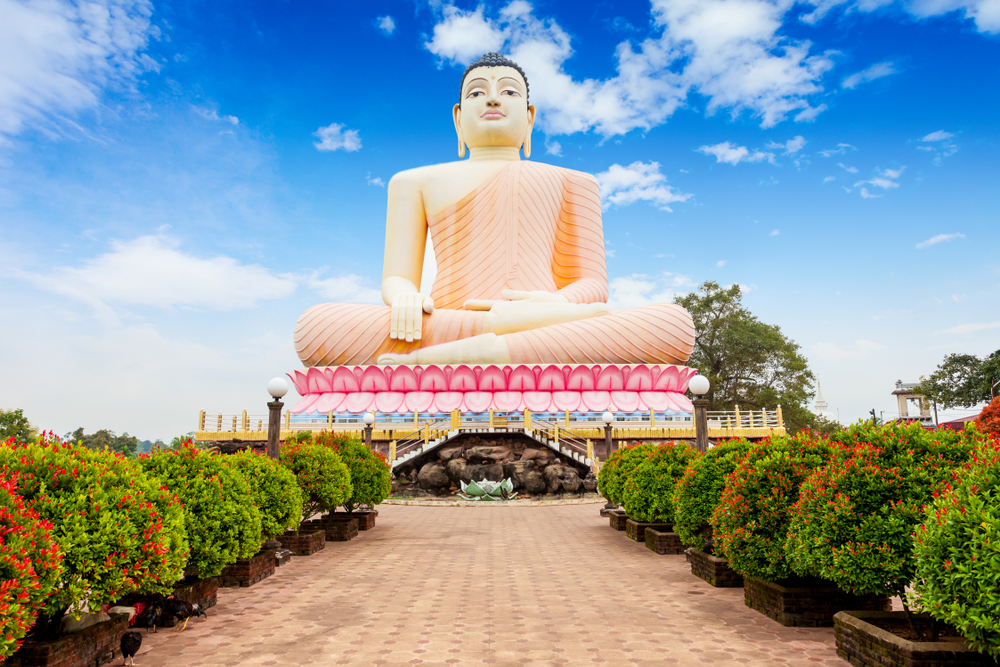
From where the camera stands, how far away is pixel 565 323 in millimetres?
18750

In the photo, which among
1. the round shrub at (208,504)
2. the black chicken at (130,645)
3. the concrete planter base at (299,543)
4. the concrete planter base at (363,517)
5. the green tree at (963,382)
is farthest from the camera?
the green tree at (963,382)

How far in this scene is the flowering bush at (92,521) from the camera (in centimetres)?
357

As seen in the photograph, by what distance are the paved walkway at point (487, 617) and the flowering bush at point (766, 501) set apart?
0.48m

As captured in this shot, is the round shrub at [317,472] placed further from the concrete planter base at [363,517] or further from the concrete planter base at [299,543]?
the concrete planter base at [363,517]

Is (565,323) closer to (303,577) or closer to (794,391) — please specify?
(303,577)

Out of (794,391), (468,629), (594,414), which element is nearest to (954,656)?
(468,629)

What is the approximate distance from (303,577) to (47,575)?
3.96m

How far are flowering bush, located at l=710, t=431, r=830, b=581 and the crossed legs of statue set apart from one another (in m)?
13.2

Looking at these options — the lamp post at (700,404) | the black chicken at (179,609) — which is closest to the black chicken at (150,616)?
the black chicken at (179,609)

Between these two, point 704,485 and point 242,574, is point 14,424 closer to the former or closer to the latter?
point 242,574

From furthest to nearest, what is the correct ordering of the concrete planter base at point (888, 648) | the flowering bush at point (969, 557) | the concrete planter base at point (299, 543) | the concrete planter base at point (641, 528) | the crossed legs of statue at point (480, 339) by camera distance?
the crossed legs of statue at point (480, 339) → the concrete planter base at point (641, 528) → the concrete planter base at point (299, 543) → the concrete planter base at point (888, 648) → the flowering bush at point (969, 557)

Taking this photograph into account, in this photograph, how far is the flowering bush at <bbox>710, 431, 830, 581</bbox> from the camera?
188 inches

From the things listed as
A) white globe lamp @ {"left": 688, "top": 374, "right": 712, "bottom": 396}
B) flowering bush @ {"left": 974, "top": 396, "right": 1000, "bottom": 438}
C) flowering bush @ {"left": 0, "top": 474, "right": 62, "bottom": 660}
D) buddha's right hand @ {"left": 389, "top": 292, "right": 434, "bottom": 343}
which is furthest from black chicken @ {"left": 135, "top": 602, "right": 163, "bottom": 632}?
buddha's right hand @ {"left": 389, "top": 292, "right": 434, "bottom": 343}

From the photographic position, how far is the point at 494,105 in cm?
2091
